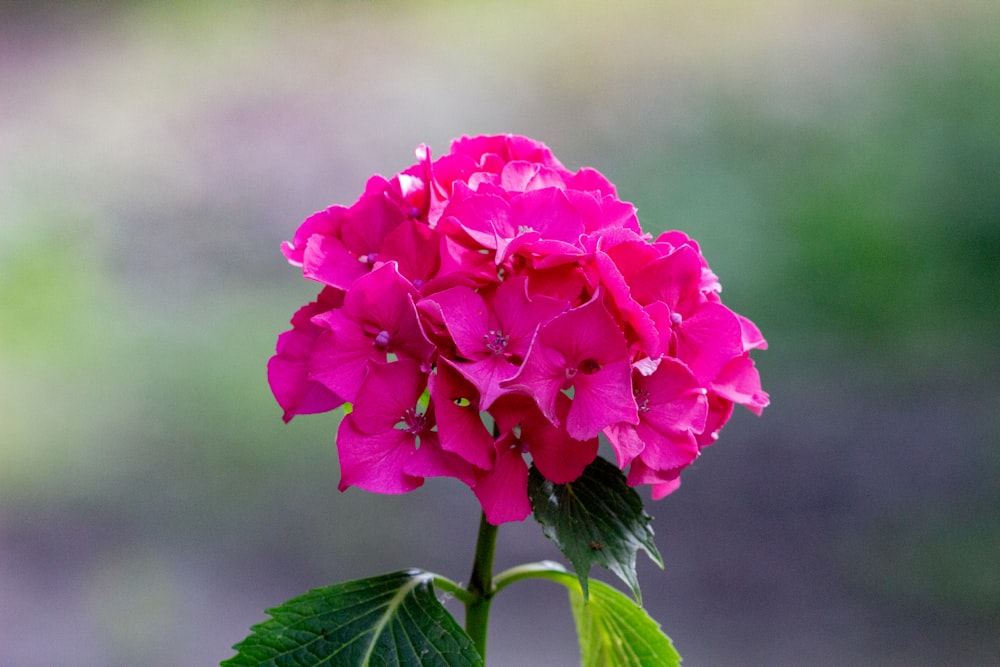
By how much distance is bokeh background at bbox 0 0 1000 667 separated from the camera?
181 centimetres

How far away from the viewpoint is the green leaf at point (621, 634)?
629 millimetres

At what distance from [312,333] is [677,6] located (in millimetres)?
2041

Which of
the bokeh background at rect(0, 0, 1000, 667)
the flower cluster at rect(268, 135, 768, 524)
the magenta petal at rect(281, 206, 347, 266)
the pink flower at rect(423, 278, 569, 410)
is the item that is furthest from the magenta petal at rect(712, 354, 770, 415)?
the bokeh background at rect(0, 0, 1000, 667)

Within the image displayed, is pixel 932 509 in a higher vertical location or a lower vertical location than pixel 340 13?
lower

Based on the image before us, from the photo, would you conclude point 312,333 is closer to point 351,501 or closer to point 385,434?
point 385,434

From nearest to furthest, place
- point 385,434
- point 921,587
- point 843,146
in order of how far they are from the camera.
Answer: point 385,434
point 921,587
point 843,146

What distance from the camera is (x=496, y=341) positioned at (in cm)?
47

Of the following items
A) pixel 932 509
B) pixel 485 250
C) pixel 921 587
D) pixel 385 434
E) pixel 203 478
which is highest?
pixel 203 478

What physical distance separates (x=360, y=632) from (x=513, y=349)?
8.6 inches

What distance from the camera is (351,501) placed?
75.5 inches

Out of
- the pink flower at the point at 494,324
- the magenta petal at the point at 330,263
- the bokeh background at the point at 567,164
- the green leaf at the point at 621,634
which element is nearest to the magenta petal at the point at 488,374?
the pink flower at the point at 494,324

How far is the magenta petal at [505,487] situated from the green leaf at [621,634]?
0.17 meters

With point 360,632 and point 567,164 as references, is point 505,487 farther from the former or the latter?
point 567,164

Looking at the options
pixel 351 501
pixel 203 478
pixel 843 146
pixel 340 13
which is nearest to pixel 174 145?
pixel 340 13
